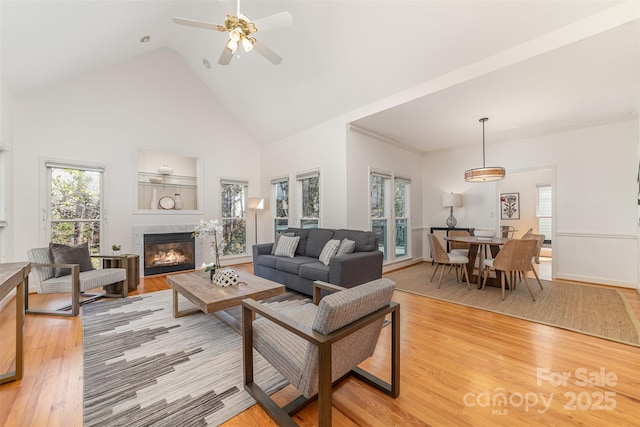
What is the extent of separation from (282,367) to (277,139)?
536 cm

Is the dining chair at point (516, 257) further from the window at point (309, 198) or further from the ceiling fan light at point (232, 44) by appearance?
the ceiling fan light at point (232, 44)

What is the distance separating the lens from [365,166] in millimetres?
4953

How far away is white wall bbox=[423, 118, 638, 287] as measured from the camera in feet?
13.5

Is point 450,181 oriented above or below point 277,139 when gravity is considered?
below

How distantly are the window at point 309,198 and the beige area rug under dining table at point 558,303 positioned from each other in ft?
6.61

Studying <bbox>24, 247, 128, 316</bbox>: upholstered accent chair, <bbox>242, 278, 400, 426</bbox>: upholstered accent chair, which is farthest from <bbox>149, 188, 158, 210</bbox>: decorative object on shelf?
<bbox>242, 278, 400, 426</bbox>: upholstered accent chair

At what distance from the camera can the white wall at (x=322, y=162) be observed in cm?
472

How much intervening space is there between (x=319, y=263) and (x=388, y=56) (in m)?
2.92

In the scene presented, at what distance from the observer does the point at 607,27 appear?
2309 mm

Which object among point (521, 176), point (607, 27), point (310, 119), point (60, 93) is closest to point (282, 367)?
point (607, 27)

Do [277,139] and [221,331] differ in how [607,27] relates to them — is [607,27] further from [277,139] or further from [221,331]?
[277,139]

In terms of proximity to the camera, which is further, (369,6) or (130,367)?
(369,6)

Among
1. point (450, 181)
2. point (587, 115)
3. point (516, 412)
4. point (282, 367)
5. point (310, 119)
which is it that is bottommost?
point (516, 412)

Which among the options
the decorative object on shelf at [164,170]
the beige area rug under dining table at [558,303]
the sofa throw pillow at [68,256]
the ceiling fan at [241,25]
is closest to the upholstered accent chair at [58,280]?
the sofa throw pillow at [68,256]
